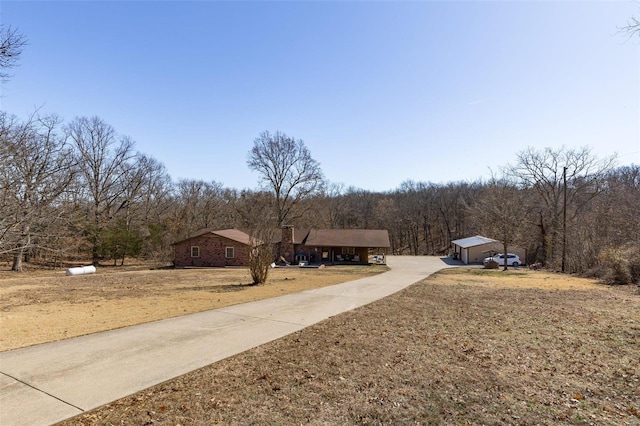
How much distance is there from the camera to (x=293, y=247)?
3453 cm

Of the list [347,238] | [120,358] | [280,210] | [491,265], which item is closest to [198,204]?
[280,210]

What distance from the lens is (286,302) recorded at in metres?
11.2

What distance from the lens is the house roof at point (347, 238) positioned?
33.2m

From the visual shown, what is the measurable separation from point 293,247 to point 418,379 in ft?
98.3

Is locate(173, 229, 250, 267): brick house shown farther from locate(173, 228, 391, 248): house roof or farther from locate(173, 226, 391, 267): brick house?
locate(173, 228, 391, 248): house roof

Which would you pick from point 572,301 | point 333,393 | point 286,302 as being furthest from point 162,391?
point 572,301

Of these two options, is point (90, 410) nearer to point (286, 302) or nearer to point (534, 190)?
point (286, 302)

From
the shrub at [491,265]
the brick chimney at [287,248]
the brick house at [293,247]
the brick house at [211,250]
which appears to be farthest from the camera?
the brick chimney at [287,248]

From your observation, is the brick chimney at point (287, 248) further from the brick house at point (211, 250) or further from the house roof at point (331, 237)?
the brick house at point (211, 250)

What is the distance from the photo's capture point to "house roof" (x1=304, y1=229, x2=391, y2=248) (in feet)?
109

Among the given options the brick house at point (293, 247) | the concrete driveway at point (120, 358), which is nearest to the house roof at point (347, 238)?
the brick house at point (293, 247)

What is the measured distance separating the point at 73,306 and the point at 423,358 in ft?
36.0

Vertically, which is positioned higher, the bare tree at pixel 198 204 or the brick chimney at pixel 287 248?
the bare tree at pixel 198 204

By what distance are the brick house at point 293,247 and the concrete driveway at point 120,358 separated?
23.0m
